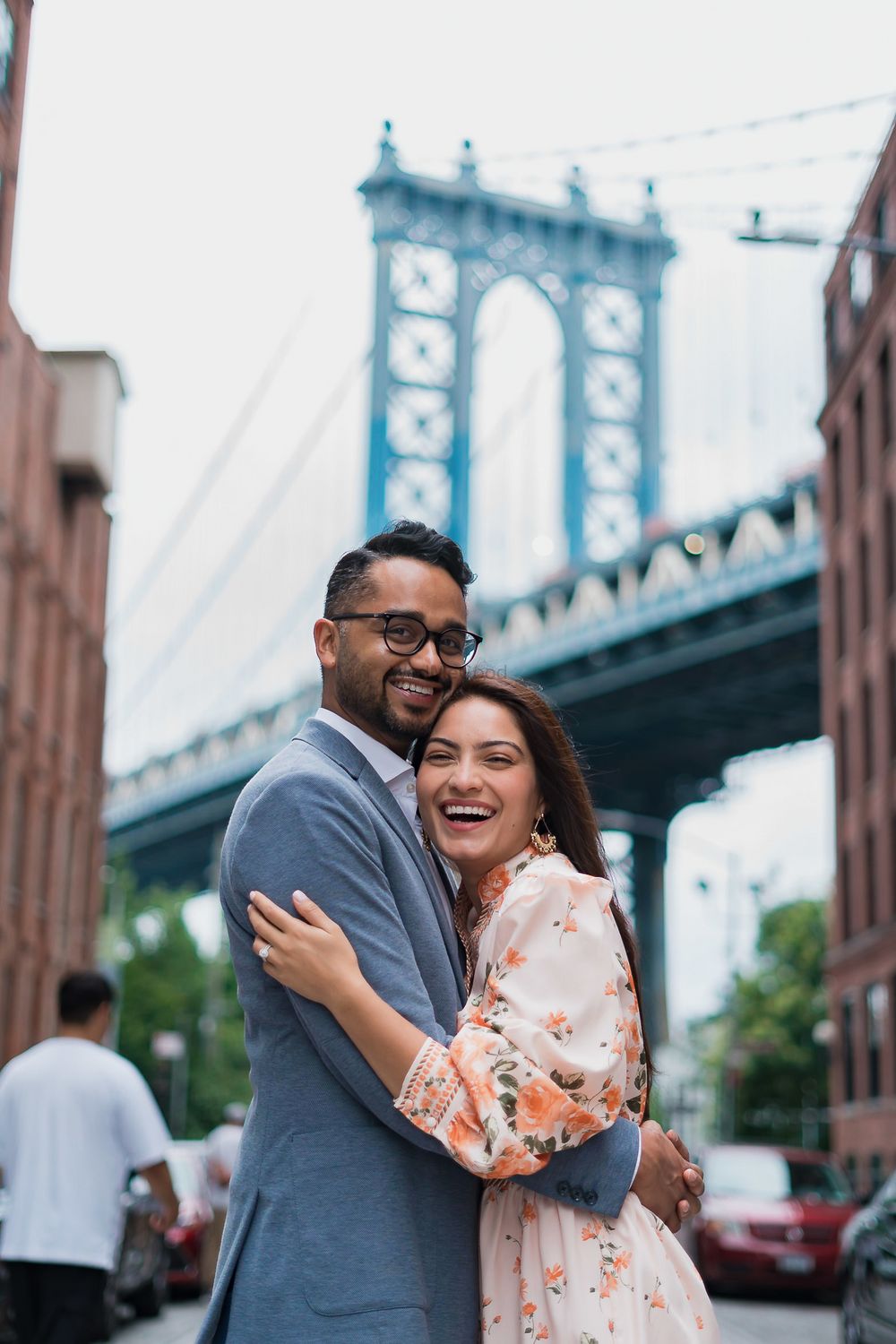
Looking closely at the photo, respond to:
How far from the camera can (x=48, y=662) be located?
33.8 metres

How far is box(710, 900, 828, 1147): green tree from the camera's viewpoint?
165ft

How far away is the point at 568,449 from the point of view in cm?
6234

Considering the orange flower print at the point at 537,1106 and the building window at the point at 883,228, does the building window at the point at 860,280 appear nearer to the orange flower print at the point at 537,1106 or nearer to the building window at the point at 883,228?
the building window at the point at 883,228

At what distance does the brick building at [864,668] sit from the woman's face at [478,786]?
2948cm

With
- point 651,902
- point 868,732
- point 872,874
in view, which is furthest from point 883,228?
point 651,902

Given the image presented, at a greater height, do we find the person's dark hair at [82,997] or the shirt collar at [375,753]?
the shirt collar at [375,753]

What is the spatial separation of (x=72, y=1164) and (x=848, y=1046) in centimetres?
3342

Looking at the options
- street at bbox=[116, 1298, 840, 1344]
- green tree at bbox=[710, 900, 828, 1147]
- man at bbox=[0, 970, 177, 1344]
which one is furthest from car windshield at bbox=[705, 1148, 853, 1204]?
green tree at bbox=[710, 900, 828, 1147]

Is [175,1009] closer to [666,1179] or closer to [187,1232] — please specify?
[187,1232]

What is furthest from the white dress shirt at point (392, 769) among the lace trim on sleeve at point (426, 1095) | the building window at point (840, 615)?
the building window at point (840, 615)

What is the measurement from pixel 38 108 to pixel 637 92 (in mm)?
1480

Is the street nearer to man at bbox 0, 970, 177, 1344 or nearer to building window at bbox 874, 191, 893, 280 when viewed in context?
man at bbox 0, 970, 177, 1344

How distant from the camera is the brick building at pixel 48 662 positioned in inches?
1213

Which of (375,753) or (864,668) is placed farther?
(864,668)
